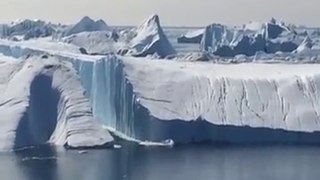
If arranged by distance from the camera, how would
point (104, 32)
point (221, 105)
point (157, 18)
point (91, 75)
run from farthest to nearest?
point (104, 32) → point (157, 18) → point (91, 75) → point (221, 105)

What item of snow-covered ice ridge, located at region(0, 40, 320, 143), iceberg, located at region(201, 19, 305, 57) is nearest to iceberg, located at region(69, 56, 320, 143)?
snow-covered ice ridge, located at region(0, 40, 320, 143)

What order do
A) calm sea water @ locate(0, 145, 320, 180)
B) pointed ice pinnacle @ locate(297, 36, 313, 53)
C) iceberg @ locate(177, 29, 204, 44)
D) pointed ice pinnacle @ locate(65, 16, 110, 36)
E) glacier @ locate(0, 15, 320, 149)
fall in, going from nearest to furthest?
calm sea water @ locate(0, 145, 320, 180) → glacier @ locate(0, 15, 320, 149) → pointed ice pinnacle @ locate(297, 36, 313, 53) → pointed ice pinnacle @ locate(65, 16, 110, 36) → iceberg @ locate(177, 29, 204, 44)

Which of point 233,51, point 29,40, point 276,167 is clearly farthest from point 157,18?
point 276,167

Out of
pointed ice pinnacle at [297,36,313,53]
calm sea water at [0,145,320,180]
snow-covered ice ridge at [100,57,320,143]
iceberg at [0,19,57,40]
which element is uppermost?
iceberg at [0,19,57,40]

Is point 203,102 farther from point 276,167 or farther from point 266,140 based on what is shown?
point 276,167

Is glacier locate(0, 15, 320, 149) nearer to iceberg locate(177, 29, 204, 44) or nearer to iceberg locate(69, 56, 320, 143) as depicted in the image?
iceberg locate(69, 56, 320, 143)
